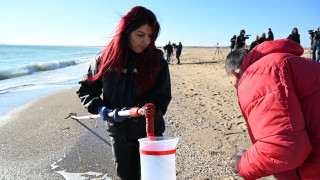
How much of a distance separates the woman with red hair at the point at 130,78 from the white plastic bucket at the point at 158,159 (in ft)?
2.31

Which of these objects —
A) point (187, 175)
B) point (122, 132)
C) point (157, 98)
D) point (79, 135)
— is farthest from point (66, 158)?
point (157, 98)

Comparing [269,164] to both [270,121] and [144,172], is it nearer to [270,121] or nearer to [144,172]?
[270,121]

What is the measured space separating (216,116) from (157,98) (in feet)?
15.0

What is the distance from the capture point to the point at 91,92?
234 centimetres

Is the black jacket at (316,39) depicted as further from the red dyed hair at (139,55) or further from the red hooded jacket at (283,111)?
the red hooded jacket at (283,111)

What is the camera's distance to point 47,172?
3.81m

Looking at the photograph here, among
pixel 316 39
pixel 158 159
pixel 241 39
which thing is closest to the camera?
pixel 158 159

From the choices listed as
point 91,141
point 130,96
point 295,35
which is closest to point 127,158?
point 130,96

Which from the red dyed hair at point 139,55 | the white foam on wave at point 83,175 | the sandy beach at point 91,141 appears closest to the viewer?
the red dyed hair at point 139,55

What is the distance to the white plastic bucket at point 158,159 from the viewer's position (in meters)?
1.37

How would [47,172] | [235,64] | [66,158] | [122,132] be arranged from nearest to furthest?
1. [235,64]
2. [122,132]
3. [47,172]
4. [66,158]

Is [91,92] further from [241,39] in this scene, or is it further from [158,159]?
[241,39]

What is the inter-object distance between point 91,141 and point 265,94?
4.11 m

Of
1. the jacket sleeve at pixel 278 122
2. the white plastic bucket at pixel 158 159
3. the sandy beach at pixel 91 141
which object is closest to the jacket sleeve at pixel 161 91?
the white plastic bucket at pixel 158 159
